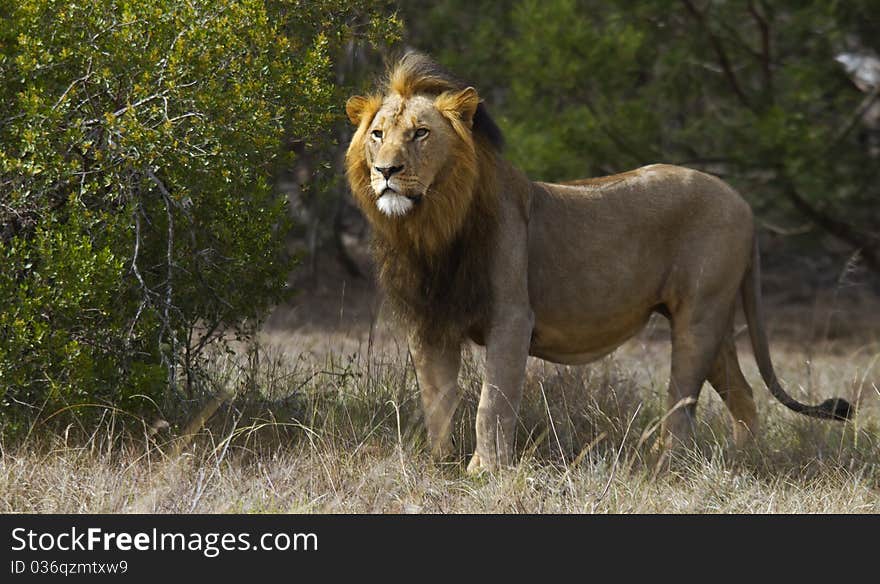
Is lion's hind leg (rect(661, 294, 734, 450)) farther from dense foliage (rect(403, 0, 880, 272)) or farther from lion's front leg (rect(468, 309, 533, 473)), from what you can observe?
dense foliage (rect(403, 0, 880, 272))

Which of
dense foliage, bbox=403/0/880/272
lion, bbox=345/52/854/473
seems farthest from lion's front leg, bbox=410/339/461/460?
dense foliage, bbox=403/0/880/272

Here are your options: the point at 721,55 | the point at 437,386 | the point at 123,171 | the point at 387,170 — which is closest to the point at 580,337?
the point at 437,386

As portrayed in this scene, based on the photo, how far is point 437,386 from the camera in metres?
5.14

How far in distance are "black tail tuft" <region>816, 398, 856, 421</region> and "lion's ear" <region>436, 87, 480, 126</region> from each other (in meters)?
1.94

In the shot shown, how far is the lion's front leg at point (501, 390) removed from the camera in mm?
Result: 4930

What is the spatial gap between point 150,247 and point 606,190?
1.84 meters

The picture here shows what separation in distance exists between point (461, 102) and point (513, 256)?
1.98ft

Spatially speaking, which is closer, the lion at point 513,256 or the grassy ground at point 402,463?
the grassy ground at point 402,463

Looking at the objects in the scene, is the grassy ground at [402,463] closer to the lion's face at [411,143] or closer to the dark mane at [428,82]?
the lion's face at [411,143]

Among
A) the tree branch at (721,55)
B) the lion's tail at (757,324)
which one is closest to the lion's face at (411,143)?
the lion's tail at (757,324)

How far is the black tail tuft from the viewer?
18.0ft

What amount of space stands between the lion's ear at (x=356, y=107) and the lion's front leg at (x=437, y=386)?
87 cm

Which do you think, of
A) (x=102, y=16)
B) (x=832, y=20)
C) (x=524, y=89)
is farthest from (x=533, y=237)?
(x=832, y=20)
